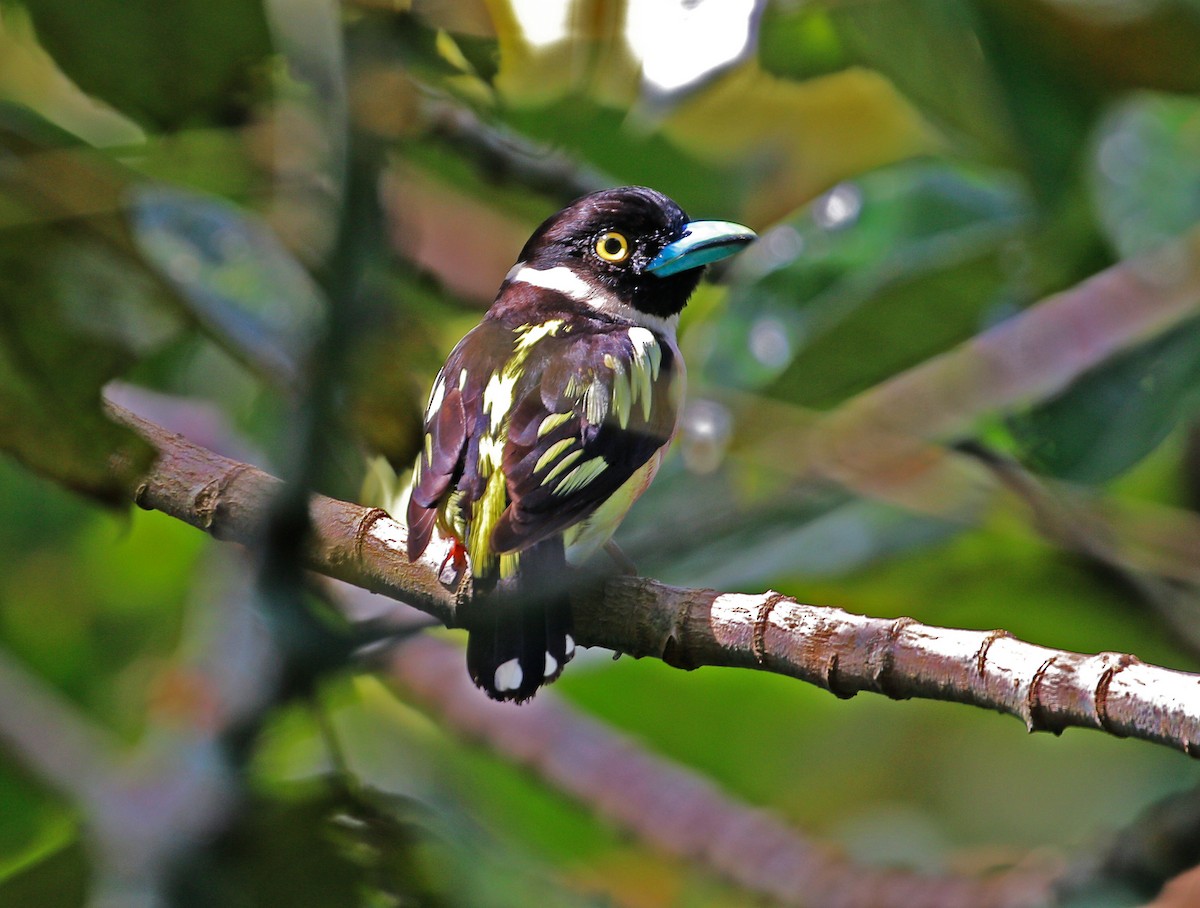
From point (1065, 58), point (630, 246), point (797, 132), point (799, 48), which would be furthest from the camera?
point (797, 132)

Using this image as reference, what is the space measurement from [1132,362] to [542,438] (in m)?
1.37

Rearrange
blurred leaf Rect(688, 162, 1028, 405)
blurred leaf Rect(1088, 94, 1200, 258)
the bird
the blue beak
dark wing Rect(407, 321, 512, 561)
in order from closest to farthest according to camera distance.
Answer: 1. the bird
2. dark wing Rect(407, 321, 512, 561)
3. the blue beak
4. blurred leaf Rect(688, 162, 1028, 405)
5. blurred leaf Rect(1088, 94, 1200, 258)

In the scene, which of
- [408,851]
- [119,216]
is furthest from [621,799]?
[119,216]

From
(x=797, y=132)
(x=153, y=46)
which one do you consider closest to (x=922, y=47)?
(x=153, y=46)

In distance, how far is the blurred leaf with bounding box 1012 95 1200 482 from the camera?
2.62 metres

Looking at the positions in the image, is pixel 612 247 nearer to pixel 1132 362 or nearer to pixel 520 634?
pixel 1132 362

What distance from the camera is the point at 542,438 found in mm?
1901

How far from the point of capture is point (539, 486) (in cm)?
181

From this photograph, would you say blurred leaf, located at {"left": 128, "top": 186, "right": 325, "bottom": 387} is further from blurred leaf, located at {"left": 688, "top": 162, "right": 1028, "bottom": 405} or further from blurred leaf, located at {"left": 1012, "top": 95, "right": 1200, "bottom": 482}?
blurred leaf, located at {"left": 1012, "top": 95, "right": 1200, "bottom": 482}

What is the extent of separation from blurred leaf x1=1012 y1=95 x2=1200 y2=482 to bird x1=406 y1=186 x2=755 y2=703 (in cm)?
77

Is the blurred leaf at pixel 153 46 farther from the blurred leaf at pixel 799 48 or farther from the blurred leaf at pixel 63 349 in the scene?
the blurred leaf at pixel 799 48

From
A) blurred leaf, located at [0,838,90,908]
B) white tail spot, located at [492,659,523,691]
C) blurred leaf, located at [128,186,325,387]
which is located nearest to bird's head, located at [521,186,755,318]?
blurred leaf, located at [128,186,325,387]

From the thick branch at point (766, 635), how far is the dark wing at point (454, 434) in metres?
0.05

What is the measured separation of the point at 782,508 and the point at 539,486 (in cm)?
54
